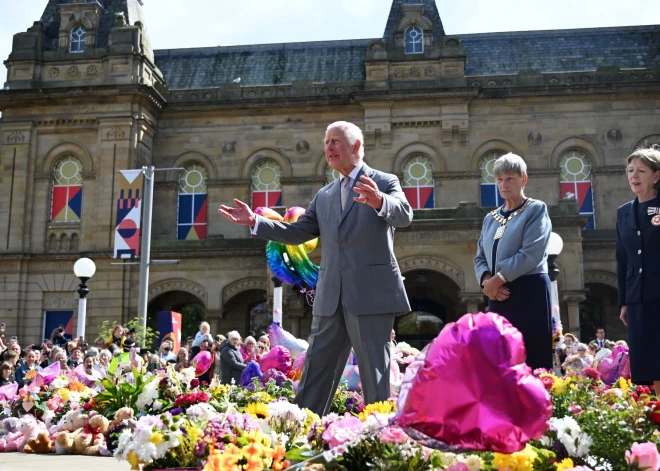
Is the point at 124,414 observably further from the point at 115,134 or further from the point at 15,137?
the point at 15,137

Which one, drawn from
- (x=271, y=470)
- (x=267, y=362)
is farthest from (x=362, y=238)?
(x=267, y=362)

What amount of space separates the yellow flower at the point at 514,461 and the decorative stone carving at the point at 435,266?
72.6 ft

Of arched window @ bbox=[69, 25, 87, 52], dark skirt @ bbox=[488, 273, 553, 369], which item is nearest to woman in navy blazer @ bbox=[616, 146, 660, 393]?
dark skirt @ bbox=[488, 273, 553, 369]

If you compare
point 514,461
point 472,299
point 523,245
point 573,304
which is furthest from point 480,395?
point 573,304

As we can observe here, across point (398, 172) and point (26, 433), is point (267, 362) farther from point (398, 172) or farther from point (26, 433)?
point (398, 172)

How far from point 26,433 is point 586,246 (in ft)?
79.9

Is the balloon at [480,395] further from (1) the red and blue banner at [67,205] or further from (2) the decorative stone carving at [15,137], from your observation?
(2) the decorative stone carving at [15,137]

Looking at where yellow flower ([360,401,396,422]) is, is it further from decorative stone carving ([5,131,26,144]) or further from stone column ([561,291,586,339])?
decorative stone carving ([5,131,26,144])

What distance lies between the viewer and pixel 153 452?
4.25m

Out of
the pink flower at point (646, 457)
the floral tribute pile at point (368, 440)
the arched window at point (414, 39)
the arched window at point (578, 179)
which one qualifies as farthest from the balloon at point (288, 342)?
the arched window at point (414, 39)

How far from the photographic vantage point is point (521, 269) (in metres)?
5.46

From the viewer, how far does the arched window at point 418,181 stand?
Answer: 3080 centimetres

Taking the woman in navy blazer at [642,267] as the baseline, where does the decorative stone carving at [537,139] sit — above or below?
above

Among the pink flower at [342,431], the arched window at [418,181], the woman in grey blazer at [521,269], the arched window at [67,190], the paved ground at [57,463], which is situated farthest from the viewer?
the arched window at [67,190]
